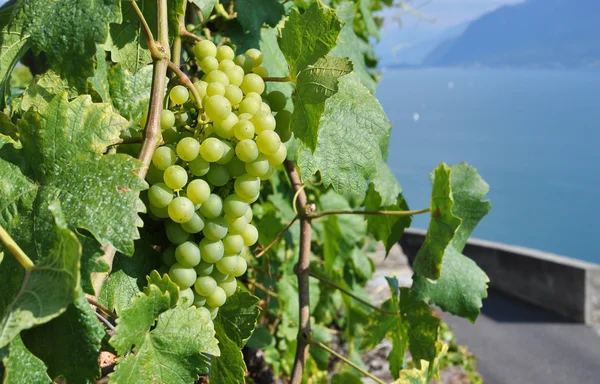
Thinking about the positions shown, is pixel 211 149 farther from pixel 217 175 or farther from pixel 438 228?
pixel 438 228

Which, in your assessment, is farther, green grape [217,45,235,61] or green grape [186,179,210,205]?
green grape [217,45,235,61]

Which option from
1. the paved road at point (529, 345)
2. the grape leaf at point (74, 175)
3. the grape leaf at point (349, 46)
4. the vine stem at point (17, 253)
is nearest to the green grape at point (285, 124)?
the grape leaf at point (74, 175)

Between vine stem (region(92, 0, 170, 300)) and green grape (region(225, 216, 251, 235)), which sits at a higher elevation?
vine stem (region(92, 0, 170, 300))

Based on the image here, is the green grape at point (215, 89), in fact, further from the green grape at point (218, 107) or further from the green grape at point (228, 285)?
the green grape at point (228, 285)

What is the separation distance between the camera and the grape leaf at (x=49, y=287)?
34cm

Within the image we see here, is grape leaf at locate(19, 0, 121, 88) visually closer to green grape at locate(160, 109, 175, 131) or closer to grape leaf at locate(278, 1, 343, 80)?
green grape at locate(160, 109, 175, 131)

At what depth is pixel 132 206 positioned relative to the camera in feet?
1.38

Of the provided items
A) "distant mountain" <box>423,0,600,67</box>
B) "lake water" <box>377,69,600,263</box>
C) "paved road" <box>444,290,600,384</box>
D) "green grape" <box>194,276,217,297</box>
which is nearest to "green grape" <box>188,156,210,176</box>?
"green grape" <box>194,276,217,297</box>

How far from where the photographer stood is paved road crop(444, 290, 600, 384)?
404 cm

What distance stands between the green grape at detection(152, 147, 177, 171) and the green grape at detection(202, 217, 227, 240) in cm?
7

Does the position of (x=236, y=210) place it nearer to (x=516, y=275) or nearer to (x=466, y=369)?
(x=466, y=369)

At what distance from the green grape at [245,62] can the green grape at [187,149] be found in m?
0.15

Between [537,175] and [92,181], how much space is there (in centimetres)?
1501

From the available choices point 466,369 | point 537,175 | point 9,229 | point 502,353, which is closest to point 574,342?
point 502,353
